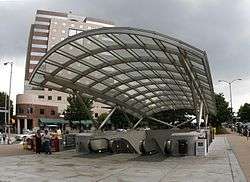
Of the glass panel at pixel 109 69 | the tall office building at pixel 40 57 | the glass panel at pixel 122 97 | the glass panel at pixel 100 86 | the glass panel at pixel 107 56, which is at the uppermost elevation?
the tall office building at pixel 40 57

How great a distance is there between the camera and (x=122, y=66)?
27.5m

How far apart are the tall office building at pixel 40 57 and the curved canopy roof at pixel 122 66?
180 ft

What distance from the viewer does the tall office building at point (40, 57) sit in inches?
3706

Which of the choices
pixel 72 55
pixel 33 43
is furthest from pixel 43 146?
pixel 33 43

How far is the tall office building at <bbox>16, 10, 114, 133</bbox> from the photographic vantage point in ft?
309

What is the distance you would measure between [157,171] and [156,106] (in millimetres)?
28069

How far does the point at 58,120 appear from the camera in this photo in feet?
321

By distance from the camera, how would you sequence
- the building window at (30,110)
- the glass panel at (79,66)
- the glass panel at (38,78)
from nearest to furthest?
the glass panel at (79,66), the glass panel at (38,78), the building window at (30,110)

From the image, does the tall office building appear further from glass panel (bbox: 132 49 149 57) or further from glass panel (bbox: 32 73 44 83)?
glass panel (bbox: 132 49 149 57)

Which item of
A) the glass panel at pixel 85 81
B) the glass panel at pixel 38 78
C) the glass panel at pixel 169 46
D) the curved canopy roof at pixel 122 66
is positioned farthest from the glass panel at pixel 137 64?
the glass panel at pixel 38 78

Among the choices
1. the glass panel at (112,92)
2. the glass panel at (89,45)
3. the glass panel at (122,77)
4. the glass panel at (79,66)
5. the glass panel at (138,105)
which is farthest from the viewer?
the glass panel at (138,105)

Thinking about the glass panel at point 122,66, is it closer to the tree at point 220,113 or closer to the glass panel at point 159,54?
the glass panel at point 159,54

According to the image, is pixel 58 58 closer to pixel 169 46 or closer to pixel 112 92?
pixel 169 46

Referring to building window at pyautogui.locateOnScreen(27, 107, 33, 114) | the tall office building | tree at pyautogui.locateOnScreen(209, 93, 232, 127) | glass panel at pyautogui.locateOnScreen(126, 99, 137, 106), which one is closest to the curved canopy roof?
glass panel at pyautogui.locateOnScreen(126, 99, 137, 106)
